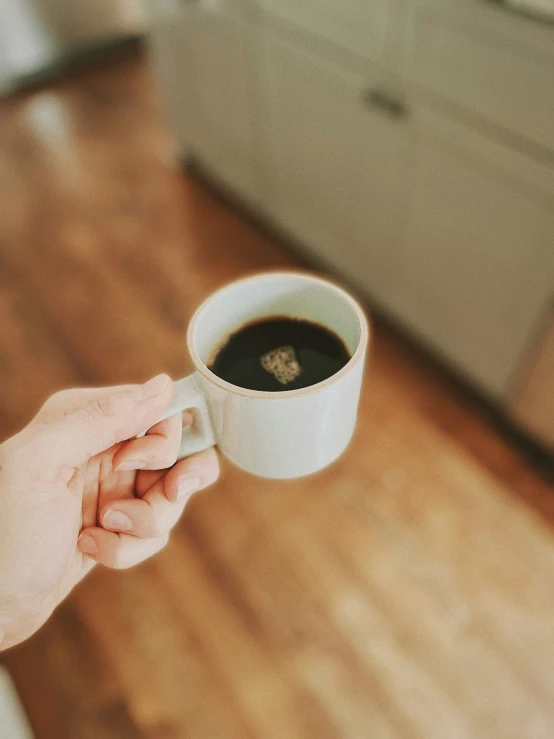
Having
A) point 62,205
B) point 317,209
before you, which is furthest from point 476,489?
point 62,205

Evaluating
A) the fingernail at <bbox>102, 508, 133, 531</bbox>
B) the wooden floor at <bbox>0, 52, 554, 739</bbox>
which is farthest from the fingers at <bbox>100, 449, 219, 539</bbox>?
the wooden floor at <bbox>0, 52, 554, 739</bbox>

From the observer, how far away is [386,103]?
1.21 metres

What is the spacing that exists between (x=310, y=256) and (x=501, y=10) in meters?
0.97

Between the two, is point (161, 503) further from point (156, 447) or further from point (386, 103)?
point (386, 103)

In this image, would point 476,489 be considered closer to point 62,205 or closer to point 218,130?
point 218,130

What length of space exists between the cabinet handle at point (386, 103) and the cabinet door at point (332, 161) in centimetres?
1

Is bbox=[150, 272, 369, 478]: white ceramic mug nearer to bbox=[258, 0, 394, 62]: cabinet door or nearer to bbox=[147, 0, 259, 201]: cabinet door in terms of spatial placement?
bbox=[258, 0, 394, 62]: cabinet door

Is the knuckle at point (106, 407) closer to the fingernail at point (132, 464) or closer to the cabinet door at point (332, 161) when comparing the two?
the fingernail at point (132, 464)

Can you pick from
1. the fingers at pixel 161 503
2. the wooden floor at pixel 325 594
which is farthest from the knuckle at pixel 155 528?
the wooden floor at pixel 325 594

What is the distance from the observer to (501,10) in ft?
2.99

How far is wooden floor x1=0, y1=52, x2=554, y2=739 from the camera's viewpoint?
3.40 feet

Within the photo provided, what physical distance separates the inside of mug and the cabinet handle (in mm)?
809

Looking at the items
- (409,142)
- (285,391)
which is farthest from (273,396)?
(409,142)

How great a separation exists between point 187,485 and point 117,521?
9 centimetres
